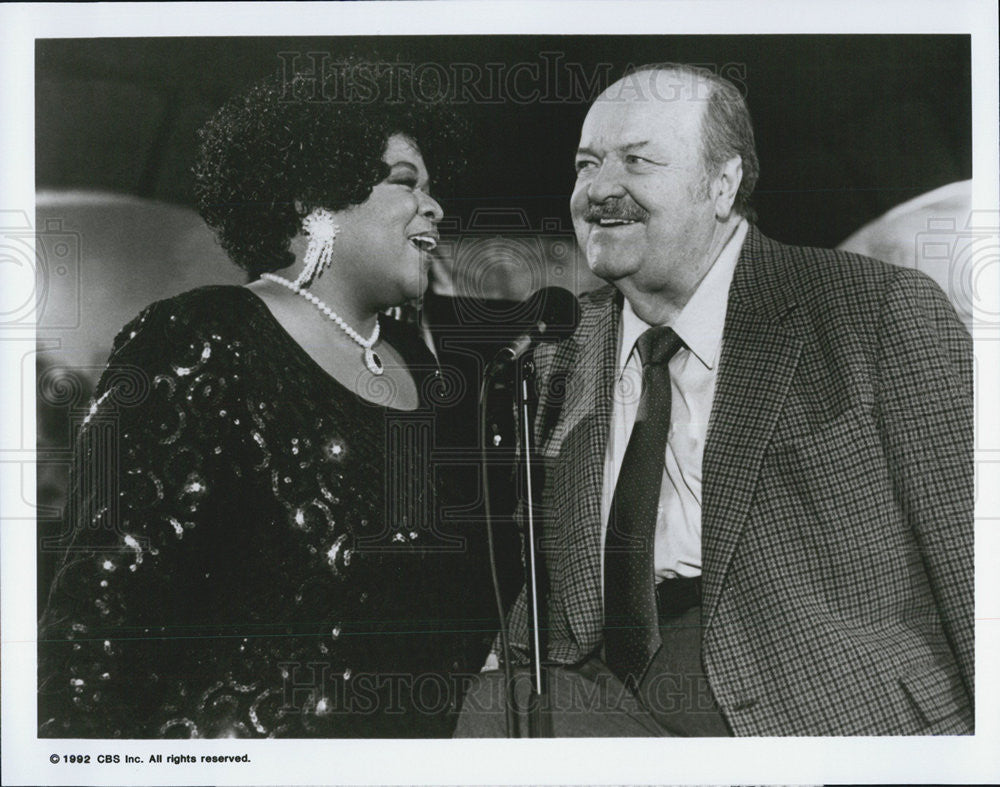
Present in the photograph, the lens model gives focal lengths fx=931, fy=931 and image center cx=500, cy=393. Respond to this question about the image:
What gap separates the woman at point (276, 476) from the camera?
2318 mm

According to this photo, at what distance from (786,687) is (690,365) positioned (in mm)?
816

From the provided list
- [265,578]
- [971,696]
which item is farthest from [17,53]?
[971,696]

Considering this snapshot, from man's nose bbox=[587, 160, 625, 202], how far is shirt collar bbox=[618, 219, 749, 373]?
30cm

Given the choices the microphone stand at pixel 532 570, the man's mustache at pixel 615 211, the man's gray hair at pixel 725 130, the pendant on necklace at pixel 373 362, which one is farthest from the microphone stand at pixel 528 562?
the man's gray hair at pixel 725 130

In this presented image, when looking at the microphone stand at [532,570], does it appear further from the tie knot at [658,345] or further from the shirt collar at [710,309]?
the shirt collar at [710,309]

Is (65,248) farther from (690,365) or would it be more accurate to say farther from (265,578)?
(690,365)

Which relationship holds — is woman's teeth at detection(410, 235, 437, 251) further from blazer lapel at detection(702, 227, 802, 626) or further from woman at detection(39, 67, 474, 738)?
blazer lapel at detection(702, 227, 802, 626)

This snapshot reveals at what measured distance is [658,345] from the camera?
2.33 metres

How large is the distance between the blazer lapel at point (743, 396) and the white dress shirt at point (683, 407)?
0.07 ft

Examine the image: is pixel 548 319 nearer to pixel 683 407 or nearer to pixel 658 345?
pixel 658 345

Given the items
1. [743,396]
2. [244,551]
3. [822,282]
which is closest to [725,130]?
[822,282]

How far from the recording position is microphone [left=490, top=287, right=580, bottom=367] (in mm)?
2354

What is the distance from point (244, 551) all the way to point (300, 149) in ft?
3.35

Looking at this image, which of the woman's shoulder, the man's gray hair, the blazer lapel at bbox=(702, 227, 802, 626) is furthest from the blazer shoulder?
the woman's shoulder
